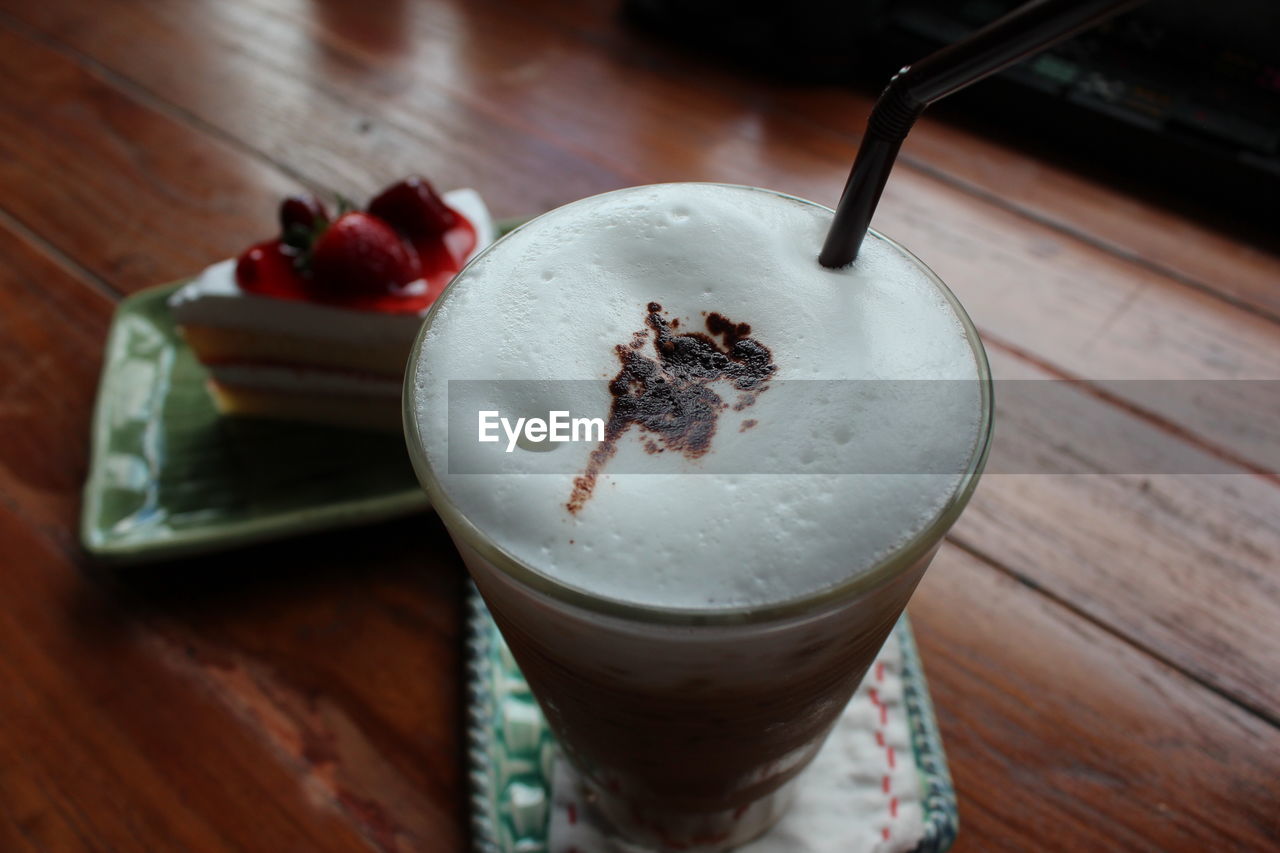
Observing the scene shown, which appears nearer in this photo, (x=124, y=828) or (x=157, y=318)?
(x=124, y=828)

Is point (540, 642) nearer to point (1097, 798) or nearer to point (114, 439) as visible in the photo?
point (1097, 798)

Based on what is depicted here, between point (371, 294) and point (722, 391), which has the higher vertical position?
point (722, 391)

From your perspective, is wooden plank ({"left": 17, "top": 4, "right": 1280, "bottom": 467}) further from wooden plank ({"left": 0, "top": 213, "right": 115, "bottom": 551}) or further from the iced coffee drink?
the iced coffee drink

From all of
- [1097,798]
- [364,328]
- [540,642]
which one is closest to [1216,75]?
[1097,798]

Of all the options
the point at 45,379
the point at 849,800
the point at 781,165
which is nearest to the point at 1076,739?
the point at 849,800

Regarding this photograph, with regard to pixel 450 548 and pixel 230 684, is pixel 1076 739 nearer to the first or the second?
pixel 450 548

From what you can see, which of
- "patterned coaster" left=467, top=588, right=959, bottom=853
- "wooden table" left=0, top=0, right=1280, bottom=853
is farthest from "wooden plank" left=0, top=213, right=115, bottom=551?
"patterned coaster" left=467, top=588, right=959, bottom=853

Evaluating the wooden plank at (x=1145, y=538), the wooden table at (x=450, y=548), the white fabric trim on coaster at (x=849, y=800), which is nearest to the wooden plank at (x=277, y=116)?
the wooden table at (x=450, y=548)
